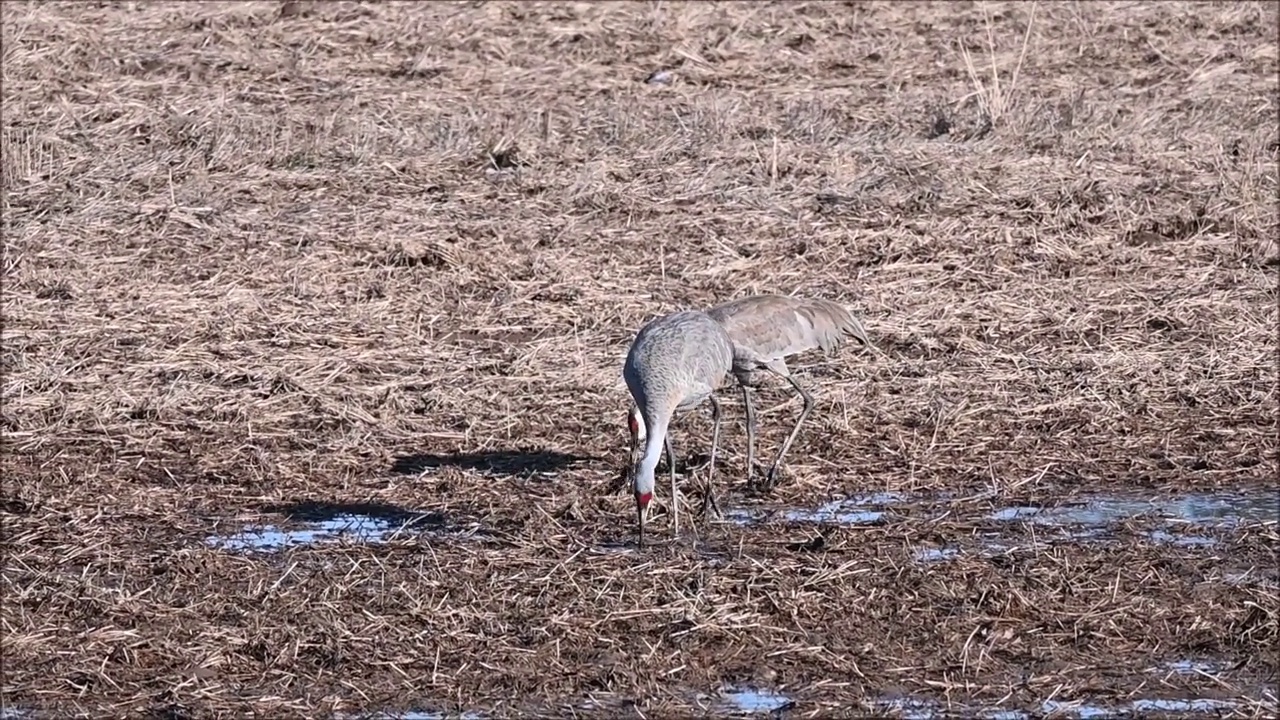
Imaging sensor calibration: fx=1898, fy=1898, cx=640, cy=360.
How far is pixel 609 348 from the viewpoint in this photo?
25.7ft

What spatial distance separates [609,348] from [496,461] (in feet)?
4.17

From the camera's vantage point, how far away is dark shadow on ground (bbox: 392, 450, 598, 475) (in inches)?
259

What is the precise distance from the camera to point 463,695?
15.3ft

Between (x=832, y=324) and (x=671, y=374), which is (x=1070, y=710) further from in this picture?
(x=832, y=324)

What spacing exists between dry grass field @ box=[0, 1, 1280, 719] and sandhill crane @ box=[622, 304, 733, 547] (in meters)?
0.25

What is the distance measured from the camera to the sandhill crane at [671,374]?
6.08 meters

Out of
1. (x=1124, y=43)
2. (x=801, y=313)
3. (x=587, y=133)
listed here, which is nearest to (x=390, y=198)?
(x=587, y=133)

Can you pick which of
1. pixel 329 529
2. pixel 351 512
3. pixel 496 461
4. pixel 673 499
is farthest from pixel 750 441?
pixel 329 529

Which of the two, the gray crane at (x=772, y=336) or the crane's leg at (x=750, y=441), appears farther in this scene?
the gray crane at (x=772, y=336)

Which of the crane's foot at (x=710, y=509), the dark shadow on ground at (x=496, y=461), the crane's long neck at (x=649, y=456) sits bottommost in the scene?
the dark shadow on ground at (x=496, y=461)

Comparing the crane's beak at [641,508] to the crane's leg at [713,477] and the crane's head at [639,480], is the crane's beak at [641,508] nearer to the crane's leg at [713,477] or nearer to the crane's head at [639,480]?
the crane's head at [639,480]

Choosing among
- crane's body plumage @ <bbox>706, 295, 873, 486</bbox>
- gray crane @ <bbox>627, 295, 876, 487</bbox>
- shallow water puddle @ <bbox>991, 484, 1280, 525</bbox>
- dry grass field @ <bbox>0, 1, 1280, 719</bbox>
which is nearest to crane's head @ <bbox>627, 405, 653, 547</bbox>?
dry grass field @ <bbox>0, 1, 1280, 719</bbox>

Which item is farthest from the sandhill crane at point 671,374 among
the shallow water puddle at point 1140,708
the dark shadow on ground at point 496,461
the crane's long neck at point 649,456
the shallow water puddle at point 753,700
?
the shallow water puddle at point 1140,708

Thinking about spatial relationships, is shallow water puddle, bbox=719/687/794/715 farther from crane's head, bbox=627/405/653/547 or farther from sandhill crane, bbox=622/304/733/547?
sandhill crane, bbox=622/304/733/547
